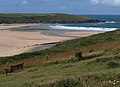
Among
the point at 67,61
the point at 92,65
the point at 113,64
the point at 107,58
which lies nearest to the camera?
the point at 113,64

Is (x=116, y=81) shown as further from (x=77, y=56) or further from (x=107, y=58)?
(x=77, y=56)

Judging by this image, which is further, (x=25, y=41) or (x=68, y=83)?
(x=25, y=41)

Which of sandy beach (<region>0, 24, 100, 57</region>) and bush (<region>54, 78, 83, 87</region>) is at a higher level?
bush (<region>54, 78, 83, 87</region>)

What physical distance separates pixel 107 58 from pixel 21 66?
6561 mm

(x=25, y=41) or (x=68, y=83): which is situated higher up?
(x=68, y=83)

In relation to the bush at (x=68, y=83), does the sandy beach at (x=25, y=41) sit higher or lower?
lower

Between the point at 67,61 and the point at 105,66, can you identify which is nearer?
the point at 105,66

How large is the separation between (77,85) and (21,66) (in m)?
11.5

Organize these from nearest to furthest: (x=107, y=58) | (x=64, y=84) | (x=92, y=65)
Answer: (x=64, y=84)
(x=92, y=65)
(x=107, y=58)

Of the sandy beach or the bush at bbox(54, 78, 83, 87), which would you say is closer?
the bush at bbox(54, 78, 83, 87)

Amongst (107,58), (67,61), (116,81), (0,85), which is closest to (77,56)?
(67,61)

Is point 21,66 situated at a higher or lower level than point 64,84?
lower

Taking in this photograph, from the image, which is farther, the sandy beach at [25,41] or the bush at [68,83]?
the sandy beach at [25,41]

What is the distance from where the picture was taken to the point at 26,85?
14297 millimetres
